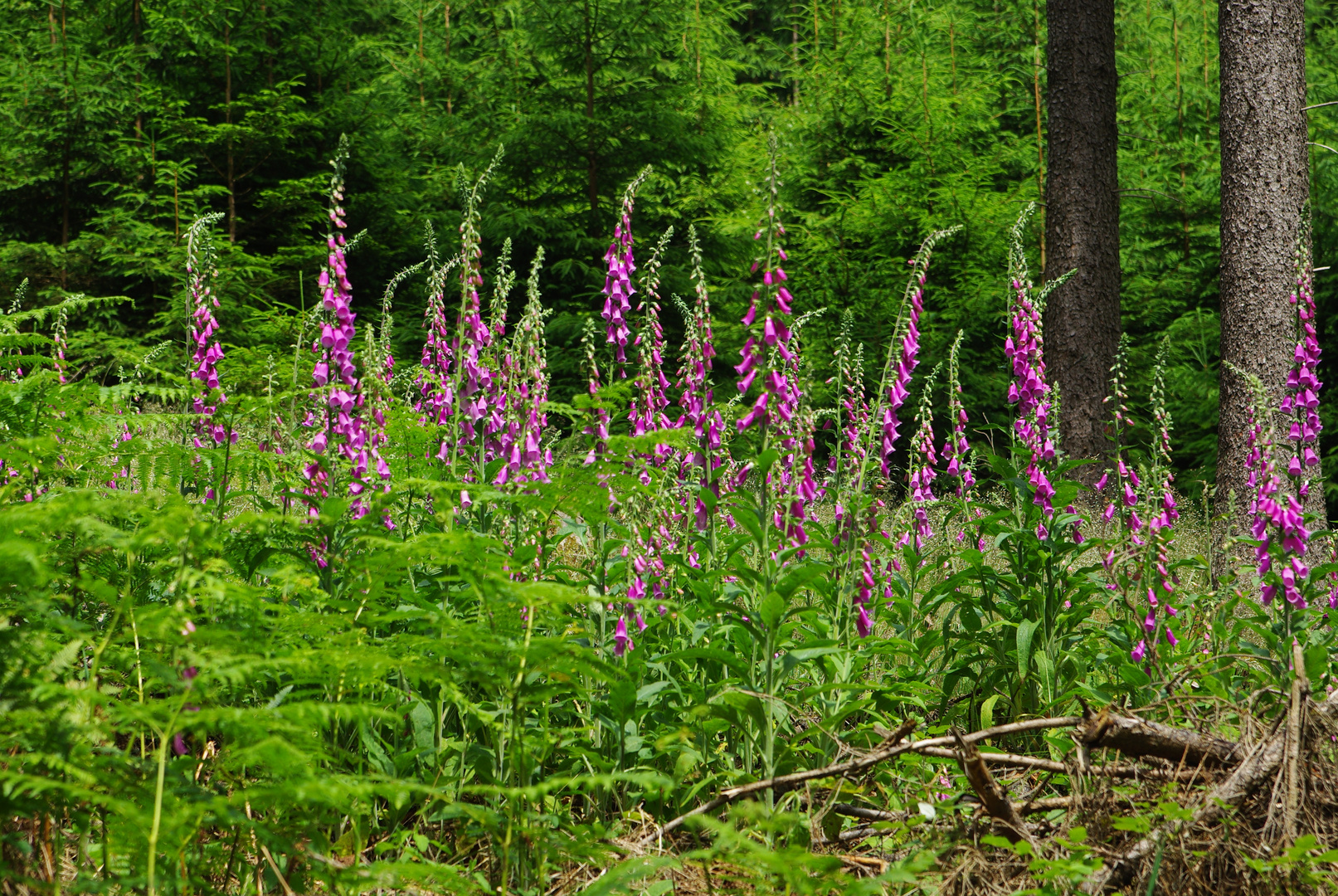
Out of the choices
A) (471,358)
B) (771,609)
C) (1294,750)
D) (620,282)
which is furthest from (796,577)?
(620,282)

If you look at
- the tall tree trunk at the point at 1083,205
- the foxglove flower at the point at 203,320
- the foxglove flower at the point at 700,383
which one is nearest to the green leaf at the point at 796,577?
the foxglove flower at the point at 700,383

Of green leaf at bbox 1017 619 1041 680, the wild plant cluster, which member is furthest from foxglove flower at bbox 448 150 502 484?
green leaf at bbox 1017 619 1041 680

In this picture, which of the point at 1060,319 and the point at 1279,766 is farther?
the point at 1060,319

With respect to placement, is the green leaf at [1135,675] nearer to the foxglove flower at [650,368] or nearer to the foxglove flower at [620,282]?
the foxglove flower at [650,368]

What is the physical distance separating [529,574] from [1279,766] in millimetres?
1954

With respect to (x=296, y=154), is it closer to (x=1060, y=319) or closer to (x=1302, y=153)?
(x=1060, y=319)

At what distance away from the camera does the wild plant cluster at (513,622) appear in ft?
5.71

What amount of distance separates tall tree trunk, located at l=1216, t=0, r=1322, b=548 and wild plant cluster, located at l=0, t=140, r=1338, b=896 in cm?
227

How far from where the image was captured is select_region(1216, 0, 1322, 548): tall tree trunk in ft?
21.1

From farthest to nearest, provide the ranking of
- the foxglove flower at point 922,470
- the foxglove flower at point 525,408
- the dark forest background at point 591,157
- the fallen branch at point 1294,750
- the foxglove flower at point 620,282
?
the dark forest background at point 591,157
the foxglove flower at point 922,470
the foxglove flower at point 620,282
the foxglove flower at point 525,408
the fallen branch at point 1294,750

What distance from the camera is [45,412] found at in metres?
3.01

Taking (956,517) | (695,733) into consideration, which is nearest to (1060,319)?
(956,517)

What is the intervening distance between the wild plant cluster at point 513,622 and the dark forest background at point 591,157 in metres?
6.73

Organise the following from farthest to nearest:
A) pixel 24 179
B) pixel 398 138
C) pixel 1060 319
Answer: pixel 398 138
pixel 24 179
pixel 1060 319
